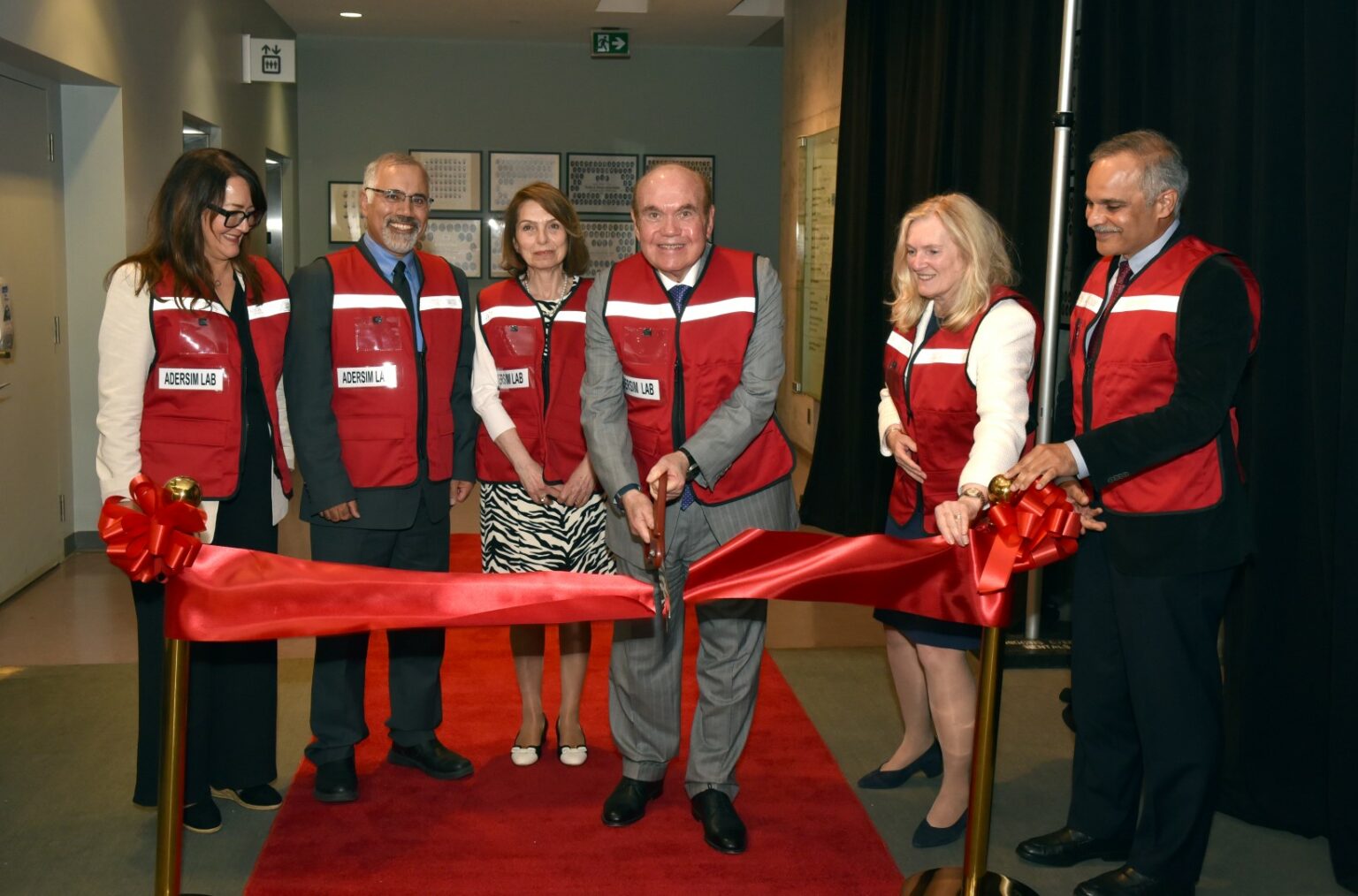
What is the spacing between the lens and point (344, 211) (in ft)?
35.2

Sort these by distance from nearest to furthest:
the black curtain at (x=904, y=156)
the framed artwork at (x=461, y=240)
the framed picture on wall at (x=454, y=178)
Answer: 1. the black curtain at (x=904, y=156)
2. the framed picture on wall at (x=454, y=178)
3. the framed artwork at (x=461, y=240)

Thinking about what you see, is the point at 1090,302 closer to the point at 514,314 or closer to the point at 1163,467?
the point at 1163,467

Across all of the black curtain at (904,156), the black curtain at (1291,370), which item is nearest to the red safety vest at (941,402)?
the black curtain at (1291,370)

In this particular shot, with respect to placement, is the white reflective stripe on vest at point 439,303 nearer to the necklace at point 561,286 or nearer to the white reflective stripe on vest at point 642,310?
the necklace at point 561,286

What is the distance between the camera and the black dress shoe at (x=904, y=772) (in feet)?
10.9

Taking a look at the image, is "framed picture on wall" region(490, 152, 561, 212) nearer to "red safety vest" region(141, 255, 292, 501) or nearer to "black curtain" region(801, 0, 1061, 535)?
"black curtain" region(801, 0, 1061, 535)

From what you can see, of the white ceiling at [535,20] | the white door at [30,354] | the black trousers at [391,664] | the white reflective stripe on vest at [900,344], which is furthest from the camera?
the white ceiling at [535,20]

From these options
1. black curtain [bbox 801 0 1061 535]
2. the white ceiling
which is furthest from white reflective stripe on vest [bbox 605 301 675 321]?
the white ceiling

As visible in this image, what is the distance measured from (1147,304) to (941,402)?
0.47 meters

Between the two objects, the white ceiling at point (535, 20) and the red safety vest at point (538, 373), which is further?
the white ceiling at point (535, 20)

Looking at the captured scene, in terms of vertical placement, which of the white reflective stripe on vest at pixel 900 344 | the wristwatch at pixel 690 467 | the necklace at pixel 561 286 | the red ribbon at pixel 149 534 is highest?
the necklace at pixel 561 286

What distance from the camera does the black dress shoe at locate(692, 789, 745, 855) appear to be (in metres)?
2.89

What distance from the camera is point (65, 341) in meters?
5.83

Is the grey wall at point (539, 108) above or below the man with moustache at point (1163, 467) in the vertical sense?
above
